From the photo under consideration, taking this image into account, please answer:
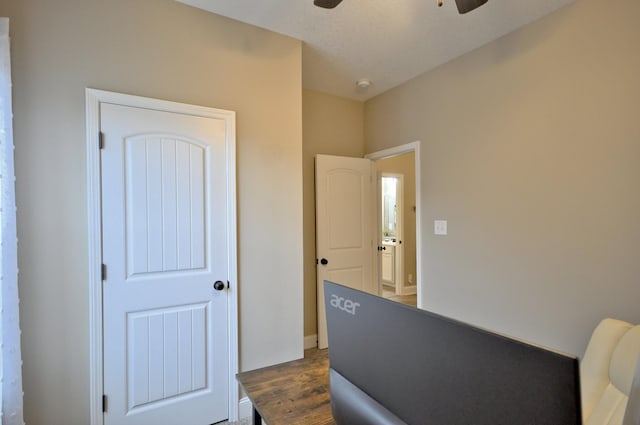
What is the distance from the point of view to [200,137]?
210 cm

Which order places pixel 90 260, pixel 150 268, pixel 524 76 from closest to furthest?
pixel 90 260 → pixel 150 268 → pixel 524 76

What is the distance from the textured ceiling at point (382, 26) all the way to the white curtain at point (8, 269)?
111cm

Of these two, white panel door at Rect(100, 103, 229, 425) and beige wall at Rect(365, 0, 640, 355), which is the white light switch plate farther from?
white panel door at Rect(100, 103, 229, 425)

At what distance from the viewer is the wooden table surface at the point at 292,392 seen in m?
0.94

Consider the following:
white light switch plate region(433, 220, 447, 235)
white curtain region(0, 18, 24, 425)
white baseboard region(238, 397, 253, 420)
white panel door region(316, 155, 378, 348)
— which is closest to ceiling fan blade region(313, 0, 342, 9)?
white curtain region(0, 18, 24, 425)

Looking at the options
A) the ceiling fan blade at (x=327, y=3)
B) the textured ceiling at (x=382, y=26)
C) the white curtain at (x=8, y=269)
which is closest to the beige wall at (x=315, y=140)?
the textured ceiling at (x=382, y=26)

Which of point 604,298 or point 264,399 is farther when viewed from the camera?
point 604,298

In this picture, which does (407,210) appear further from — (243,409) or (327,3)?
(327,3)

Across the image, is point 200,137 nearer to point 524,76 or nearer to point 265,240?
point 265,240

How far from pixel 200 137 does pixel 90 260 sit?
956 millimetres

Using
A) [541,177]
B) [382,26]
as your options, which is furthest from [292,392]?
[382,26]

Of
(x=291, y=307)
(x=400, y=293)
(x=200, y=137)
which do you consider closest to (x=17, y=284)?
(x=200, y=137)

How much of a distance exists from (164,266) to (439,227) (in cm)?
223

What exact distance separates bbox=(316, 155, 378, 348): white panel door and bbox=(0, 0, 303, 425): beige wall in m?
0.80
